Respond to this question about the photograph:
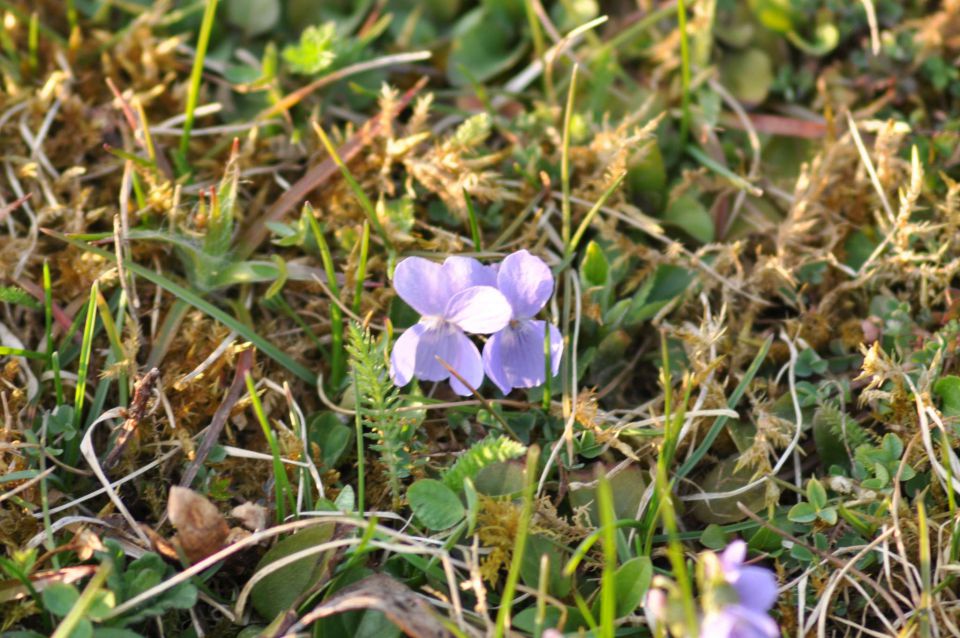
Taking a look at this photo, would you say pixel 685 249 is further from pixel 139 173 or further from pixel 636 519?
pixel 139 173

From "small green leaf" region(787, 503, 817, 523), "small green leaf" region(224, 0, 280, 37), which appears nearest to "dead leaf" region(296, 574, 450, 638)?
"small green leaf" region(787, 503, 817, 523)

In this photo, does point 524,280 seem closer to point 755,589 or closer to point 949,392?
point 755,589

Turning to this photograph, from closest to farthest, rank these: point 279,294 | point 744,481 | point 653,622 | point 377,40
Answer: point 653,622, point 744,481, point 279,294, point 377,40

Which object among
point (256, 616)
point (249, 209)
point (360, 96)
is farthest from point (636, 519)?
point (360, 96)

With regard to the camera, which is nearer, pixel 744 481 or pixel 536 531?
pixel 536 531

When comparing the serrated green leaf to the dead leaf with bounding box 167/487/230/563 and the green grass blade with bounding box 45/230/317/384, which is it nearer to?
the green grass blade with bounding box 45/230/317/384

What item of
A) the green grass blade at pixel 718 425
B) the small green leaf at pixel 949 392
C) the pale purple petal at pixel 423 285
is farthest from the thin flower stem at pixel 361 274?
the small green leaf at pixel 949 392
